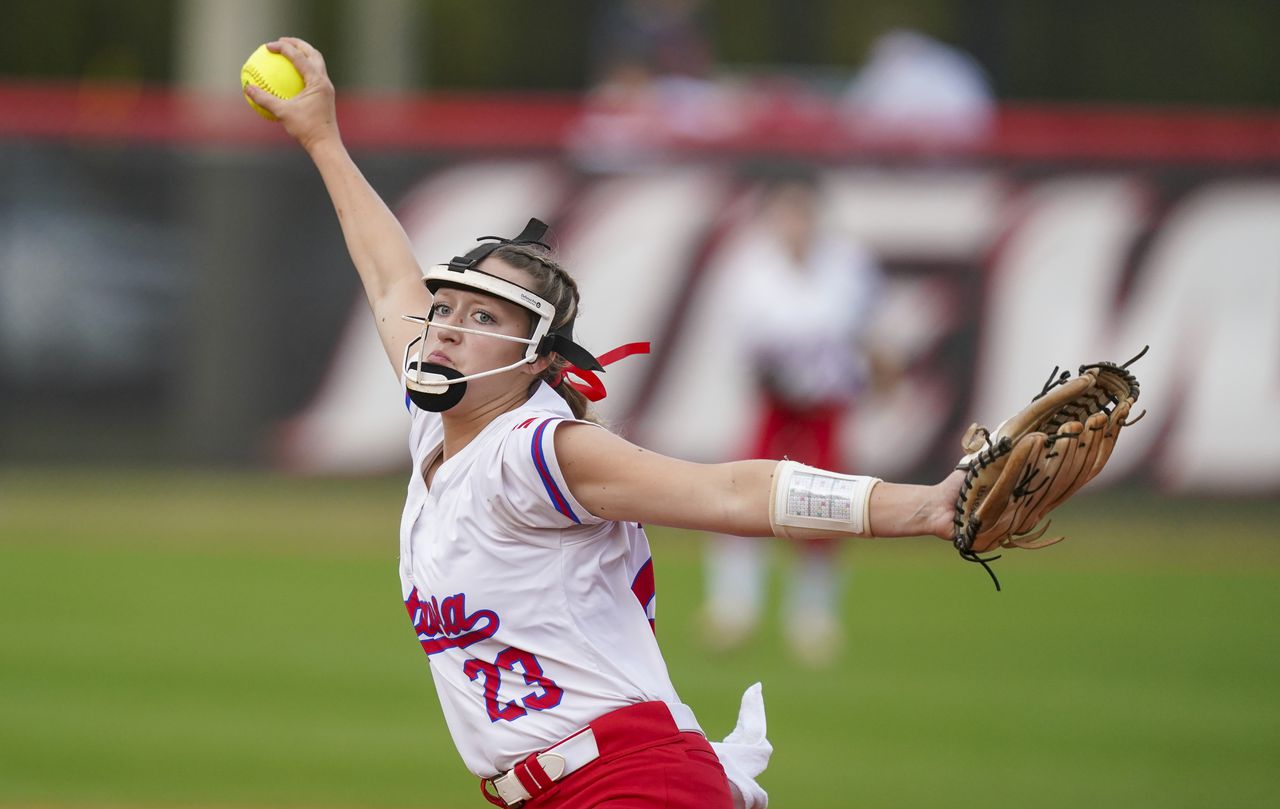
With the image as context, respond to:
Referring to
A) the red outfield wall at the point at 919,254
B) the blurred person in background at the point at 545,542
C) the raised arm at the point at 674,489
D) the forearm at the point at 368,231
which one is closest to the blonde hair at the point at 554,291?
the blurred person in background at the point at 545,542

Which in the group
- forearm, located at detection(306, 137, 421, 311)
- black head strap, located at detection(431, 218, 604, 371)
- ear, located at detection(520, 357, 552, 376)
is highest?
forearm, located at detection(306, 137, 421, 311)

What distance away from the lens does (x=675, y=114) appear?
1552 centimetres

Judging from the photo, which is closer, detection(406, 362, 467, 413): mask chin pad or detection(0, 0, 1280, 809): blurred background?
detection(406, 362, 467, 413): mask chin pad

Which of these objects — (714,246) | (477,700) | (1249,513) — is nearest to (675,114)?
(714,246)

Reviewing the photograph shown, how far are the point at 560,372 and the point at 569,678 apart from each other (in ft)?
2.59

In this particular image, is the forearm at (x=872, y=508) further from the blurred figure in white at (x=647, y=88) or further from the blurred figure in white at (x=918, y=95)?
the blurred figure in white at (x=918, y=95)

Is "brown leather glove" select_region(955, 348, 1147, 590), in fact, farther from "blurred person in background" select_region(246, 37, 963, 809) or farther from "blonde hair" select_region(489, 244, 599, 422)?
"blonde hair" select_region(489, 244, 599, 422)

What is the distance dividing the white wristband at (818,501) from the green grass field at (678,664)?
4153 mm

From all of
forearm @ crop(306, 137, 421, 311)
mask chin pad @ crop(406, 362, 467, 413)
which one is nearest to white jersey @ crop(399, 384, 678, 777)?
mask chin pad @ crop(406, 362, 467, 413)

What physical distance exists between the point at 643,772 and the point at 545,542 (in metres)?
0.57

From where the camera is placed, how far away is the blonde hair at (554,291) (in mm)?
4324

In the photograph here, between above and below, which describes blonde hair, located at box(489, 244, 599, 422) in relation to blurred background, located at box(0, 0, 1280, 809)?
below

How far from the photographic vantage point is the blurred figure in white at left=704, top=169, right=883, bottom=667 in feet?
34.8

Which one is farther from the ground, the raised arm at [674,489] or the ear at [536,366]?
the ear at [536,366]
